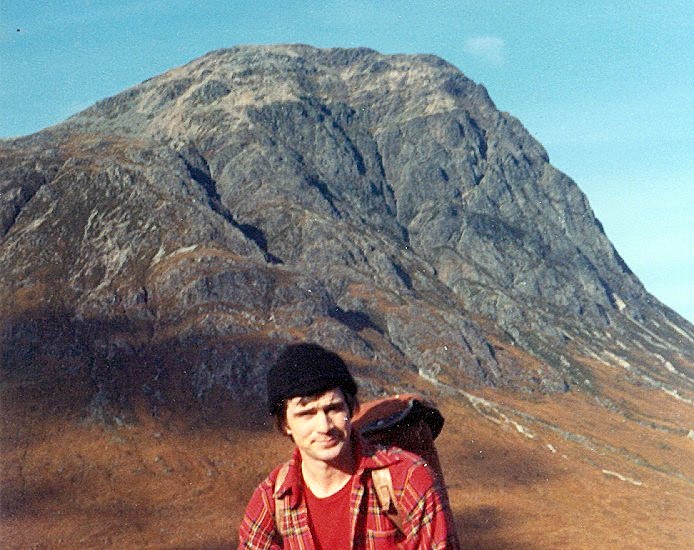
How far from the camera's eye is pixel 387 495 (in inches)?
143

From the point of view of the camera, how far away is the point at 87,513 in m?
39.6

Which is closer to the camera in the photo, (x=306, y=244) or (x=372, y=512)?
(x=372, y=512)

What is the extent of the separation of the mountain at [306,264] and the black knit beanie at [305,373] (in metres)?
36.7

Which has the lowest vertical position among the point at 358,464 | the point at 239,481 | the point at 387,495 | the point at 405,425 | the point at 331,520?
the point at 239,481

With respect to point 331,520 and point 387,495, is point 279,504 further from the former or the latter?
point 387,495

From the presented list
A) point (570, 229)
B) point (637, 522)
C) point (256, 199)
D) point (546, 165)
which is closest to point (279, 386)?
point (637, 522)

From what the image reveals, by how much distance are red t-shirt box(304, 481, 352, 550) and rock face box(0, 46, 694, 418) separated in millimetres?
53556

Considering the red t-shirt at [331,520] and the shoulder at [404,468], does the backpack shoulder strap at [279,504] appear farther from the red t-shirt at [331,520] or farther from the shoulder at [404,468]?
the shoulder at [404,468]

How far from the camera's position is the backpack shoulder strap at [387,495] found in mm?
3629

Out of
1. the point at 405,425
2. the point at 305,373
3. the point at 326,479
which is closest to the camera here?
the point at 305,373

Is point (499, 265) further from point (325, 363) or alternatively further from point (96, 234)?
point (325, 363)

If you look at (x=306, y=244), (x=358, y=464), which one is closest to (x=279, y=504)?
(x=358, y=464)

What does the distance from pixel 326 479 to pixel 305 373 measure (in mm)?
608

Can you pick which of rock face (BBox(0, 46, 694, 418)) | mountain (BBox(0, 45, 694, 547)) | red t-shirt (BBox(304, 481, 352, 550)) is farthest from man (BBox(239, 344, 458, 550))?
rock face (BBox(0, 46, 694, 418))
